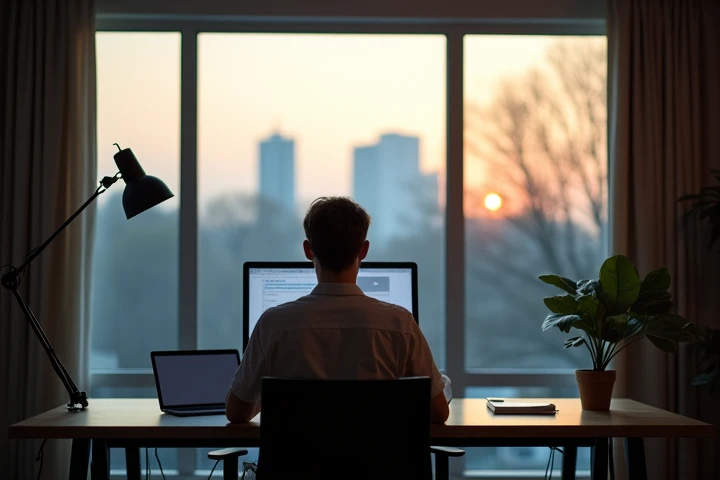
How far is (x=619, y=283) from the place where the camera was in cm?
272

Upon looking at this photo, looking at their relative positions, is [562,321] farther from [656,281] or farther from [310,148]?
[310,148]

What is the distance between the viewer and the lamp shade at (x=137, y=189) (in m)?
2.62

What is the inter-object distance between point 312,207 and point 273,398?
54 centimetres

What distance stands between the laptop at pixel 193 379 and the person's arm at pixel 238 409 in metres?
0.29

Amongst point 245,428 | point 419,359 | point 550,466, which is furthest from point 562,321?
point 550,466

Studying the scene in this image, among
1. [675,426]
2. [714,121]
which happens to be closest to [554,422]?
[675,426]

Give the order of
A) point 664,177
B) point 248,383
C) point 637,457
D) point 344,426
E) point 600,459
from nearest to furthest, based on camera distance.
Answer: point 344,426, point 248,383, point 637,457, point 600,459, point 664,177

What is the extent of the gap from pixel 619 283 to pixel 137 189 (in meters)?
1.62

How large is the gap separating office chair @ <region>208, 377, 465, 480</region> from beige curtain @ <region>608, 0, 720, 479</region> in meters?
2.36

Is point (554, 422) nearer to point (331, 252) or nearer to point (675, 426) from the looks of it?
point (675, 426)

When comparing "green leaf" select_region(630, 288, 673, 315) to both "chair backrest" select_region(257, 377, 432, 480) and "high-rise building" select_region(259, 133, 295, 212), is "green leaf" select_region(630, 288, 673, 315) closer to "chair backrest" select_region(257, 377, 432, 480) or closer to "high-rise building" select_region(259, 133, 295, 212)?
"chair backrest" select_region(257, 377, 432, 480)

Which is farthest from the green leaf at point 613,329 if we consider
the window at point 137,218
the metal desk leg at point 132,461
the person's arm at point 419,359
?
the window at point 137,218

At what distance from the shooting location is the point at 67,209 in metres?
3.74

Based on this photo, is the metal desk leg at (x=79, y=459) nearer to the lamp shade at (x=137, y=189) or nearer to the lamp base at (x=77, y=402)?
the lamp base at (x=77, y=402)
